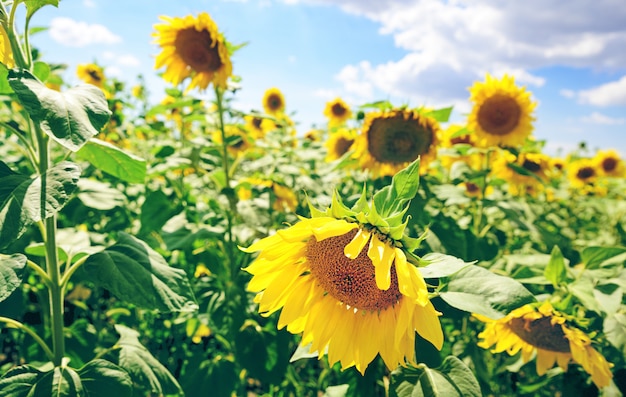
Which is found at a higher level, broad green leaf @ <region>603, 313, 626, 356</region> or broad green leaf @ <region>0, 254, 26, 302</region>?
broad green leaf @ <region>0, 254, 26, 302</region>

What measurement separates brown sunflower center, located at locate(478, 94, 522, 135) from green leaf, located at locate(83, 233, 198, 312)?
1943mm

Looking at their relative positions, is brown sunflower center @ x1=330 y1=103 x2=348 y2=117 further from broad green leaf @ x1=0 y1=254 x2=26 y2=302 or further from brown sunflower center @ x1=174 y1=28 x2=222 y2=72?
broad green leaf @ x1=0 y1=254 x2=26 y2=302

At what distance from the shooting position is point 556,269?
148cm

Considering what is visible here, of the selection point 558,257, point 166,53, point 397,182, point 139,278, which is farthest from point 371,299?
point 166,53

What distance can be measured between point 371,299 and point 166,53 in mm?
2150

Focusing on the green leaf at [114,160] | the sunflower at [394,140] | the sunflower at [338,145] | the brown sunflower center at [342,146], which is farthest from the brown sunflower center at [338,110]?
the green leaf at [114,160]

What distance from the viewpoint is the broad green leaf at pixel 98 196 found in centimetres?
170

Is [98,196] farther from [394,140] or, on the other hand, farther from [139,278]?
[394,140]

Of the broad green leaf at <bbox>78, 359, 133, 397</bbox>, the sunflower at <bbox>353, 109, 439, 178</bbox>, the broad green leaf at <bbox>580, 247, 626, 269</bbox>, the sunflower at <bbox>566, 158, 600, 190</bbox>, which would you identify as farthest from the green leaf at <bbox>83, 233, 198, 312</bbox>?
Result: the sunflower at <bbox>566, 158, 600, 190</bbox>

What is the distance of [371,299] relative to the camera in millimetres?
1091

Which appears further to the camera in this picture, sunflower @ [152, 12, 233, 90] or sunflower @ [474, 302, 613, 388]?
sunflower @ [152, 12, 233, 90]

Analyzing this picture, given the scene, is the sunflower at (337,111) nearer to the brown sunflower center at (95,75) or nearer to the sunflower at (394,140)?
the brown sunflower center at (95,75)

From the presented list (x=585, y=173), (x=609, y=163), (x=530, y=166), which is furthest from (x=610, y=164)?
(x=530, y=166)

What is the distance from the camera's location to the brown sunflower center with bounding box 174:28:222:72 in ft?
8.19
